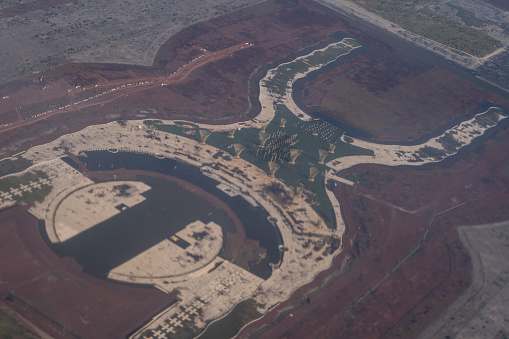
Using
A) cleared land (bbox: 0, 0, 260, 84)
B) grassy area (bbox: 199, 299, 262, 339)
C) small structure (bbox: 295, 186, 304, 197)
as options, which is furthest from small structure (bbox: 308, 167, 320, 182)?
cleared land (bbox: 0, 0, 260, 84)

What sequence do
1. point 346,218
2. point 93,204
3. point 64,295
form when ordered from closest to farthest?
1. point 64,295
2. point 93,204
3. point 346,218

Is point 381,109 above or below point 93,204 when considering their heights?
below

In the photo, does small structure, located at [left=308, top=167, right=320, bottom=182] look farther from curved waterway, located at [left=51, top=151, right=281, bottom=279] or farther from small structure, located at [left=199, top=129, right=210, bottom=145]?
small structure, located at [left=199, top=129, right=210, bottom=145]

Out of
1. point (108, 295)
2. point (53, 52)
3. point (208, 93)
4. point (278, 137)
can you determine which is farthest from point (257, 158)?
point (53, 52)

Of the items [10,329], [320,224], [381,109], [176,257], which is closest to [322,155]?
[320,224]

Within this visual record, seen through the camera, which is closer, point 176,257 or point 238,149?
point 176,257

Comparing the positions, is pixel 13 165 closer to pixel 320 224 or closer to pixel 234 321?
pixel 234 321
